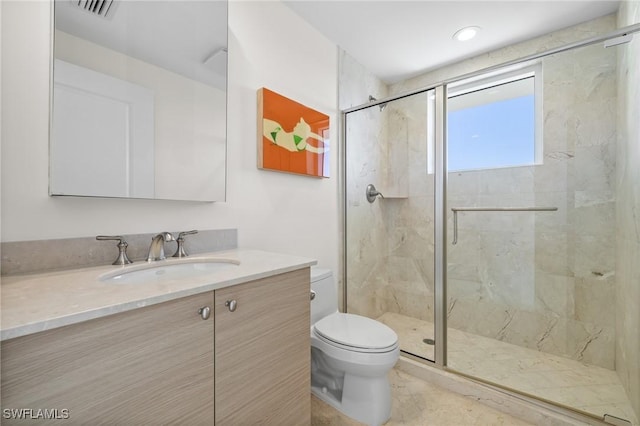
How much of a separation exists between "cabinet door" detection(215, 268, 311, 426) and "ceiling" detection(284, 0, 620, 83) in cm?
176

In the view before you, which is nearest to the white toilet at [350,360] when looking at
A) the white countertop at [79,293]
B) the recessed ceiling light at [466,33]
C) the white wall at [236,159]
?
the white wall at [236,159]

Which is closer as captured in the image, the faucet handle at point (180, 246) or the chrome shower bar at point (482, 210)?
the faucet handle at point (180, 246)

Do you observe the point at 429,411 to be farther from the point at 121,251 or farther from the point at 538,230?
the point at 121,251

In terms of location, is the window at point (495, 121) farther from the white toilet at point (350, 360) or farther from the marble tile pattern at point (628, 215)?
the white toilet at point (350, 360)

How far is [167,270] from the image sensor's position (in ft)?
3.68

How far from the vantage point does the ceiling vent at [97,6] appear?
1.01 meters

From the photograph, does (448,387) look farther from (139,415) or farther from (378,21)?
(378,21)

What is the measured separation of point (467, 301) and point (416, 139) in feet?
4.54

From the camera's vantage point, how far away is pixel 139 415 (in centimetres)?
67

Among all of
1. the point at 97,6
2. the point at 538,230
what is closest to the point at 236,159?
the point at 97,6

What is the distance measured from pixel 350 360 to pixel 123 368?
0.98 meters

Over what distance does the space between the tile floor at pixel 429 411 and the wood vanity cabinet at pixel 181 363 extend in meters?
0.44

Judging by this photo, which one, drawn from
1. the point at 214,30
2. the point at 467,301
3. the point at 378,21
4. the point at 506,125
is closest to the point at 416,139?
the point at 506,125

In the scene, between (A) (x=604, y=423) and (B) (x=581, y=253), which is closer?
(A) (x=604, y=423)
